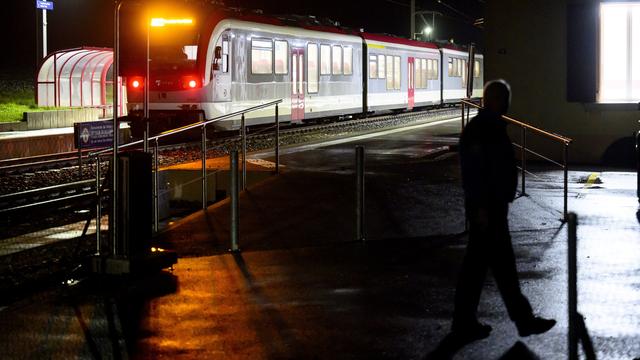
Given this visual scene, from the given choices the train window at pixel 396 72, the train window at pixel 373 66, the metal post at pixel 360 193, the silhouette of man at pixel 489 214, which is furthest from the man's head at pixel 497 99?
the train window at pixel 396 72

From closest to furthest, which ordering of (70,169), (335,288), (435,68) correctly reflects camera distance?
(335,288) → (70,169) → (435,68)

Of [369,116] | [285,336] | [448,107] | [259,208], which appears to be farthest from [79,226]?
[448,107]

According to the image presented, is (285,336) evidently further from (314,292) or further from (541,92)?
(541,92)

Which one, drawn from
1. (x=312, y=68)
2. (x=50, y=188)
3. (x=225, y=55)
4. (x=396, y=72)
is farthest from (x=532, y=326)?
(x=396, y=72)

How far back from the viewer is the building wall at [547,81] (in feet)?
61.6

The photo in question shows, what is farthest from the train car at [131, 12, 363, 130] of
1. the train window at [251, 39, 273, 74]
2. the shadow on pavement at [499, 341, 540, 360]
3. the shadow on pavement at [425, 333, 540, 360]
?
the shadow on pavement at [499, 341, 540, 360]

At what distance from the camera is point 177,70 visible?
83.0ft

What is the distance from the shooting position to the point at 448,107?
51.5 metres

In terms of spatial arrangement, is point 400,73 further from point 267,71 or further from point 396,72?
point 267,71

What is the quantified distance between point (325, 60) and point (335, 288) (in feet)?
78.0

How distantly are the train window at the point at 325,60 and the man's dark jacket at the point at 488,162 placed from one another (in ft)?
81.5

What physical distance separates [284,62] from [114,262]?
66.0ft

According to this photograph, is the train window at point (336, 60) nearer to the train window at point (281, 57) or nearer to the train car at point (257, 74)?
the train car at point (257, 74)

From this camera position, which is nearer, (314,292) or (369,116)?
(314,292)
